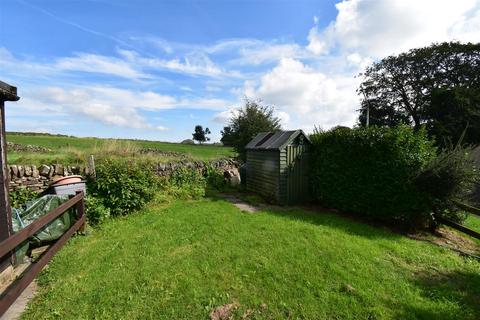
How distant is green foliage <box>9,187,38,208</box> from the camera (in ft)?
20.5

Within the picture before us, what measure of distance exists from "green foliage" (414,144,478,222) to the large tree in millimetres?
17701

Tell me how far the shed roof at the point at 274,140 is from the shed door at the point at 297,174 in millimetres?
333

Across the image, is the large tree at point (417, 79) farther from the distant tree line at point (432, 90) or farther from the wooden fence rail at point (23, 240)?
the wooden fence rail at point (23, 240)

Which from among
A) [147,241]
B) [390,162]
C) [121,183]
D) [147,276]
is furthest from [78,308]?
[390,162]

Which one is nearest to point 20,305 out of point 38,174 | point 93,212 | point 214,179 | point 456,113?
point 93,212

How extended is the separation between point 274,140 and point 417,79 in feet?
89.7

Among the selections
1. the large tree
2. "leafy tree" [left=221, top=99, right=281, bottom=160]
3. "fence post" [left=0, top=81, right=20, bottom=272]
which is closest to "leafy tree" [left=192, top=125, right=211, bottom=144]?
the large tree

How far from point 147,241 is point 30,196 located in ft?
11.5

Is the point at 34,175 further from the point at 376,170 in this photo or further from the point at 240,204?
the point at 376,170

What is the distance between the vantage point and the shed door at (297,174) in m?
9.29

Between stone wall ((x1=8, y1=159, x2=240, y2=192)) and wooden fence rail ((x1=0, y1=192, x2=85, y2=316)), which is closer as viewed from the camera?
wooden fence rail ((x1=0, y1=192, x2=85, y2=316))

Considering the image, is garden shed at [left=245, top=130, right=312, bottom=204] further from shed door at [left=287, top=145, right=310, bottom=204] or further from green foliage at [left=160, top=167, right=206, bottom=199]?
green foliage at [left=160, top=167, right=206, bottom=199]

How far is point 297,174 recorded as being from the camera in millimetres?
9484

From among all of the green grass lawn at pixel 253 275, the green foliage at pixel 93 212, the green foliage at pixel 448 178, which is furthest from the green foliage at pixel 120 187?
the green foliage at pixel 448 178
